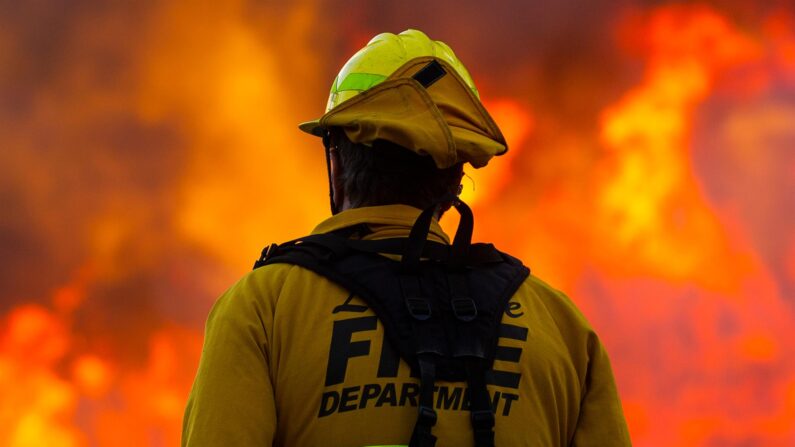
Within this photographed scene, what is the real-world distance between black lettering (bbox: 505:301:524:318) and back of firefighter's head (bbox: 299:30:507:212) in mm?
397

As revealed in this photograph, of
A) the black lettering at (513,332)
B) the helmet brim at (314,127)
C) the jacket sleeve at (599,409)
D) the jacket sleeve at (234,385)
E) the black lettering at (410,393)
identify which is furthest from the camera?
the helmet brim at (314,127)

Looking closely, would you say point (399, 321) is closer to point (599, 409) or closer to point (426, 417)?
point (426, 417)

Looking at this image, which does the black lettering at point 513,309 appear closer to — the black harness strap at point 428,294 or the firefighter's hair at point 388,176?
the black harness strap at point 428,294

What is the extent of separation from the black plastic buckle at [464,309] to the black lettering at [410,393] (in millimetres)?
249

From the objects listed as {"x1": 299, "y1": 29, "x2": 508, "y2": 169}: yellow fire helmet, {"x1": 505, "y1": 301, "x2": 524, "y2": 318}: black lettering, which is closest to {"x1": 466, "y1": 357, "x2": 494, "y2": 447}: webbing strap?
{"x1": 505, "y1": 301, "x2": 524, "y2": 318}: black lettering

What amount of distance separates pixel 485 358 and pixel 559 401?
1.11ft

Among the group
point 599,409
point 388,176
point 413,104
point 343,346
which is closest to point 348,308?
point 343,346

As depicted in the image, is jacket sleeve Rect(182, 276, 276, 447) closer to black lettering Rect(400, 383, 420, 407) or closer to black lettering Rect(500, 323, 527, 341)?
black lettering Rect(400, 383, 420, 407)

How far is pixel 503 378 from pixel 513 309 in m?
0.24

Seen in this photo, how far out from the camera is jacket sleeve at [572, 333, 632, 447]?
3.38m

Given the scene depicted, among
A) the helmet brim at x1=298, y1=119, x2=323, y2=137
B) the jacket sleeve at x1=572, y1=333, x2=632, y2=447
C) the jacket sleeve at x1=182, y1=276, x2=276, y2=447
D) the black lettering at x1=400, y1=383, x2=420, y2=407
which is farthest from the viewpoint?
the helmet brim at x1=298, y1=119, x2=323, y2=137

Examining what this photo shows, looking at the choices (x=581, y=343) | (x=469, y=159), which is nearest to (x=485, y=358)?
(x=581, y=343)

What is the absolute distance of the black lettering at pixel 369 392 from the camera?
300cm

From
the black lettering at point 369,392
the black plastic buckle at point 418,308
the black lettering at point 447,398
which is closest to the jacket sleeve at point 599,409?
the black lettering at point 447,398
